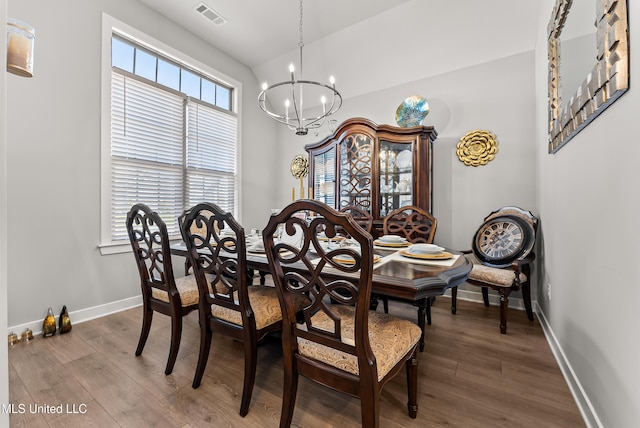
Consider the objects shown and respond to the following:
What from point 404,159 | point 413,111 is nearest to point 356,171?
point 404,159

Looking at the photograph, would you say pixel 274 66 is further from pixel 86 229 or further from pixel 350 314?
pixel 350 314

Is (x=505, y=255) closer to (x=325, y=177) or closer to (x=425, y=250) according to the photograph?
(x=425, y=250)

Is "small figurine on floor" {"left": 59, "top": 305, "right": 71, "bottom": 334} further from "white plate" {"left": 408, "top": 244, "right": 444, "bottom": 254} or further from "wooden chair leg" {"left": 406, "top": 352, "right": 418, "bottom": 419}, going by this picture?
"white plate" {"left": 408, "top": 244, "right": 444, "bottom": 254}

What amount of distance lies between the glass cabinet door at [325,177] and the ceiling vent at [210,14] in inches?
74.7

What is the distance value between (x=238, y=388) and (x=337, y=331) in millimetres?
914

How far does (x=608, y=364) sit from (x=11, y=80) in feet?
13.5

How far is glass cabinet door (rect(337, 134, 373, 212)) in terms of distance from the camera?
3.26 meters

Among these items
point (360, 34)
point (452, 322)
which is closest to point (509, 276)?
point (452, 322)

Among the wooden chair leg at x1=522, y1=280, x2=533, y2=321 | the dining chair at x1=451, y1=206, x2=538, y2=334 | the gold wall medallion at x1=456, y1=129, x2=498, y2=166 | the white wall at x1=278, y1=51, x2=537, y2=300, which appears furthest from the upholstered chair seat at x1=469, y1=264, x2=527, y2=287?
the gold wall medallion at x1=456, y1=129, x2=498, y2=166

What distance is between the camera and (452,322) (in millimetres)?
2518

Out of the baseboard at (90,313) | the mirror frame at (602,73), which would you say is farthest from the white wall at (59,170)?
the mirror frame at (602,73)

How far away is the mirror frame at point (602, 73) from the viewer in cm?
102

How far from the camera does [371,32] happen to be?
3301mm

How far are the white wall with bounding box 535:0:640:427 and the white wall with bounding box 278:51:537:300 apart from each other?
3.49 ft
